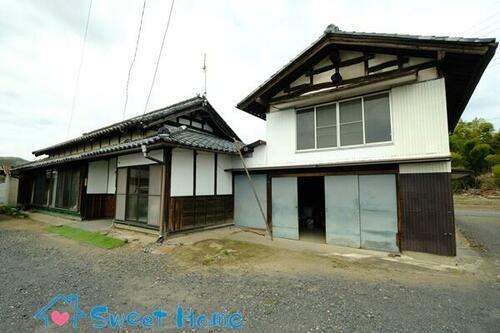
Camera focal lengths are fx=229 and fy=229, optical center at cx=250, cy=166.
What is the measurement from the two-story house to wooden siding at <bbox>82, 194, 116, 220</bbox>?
24.6ft

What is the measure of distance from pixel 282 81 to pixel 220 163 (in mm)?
3853

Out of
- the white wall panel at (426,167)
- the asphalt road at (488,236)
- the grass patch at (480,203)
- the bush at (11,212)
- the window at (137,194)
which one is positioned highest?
the white wall panel at (426,167)

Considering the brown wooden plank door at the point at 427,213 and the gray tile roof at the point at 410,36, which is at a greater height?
the gray tile roof at the point at 410,36

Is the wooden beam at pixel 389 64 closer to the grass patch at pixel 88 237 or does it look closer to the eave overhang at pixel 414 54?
the eave overhang at pixel 414 54

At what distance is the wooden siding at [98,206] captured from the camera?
34.5ft

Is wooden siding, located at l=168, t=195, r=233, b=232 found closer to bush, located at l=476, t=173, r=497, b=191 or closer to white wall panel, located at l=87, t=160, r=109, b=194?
white wall panel, located at l=87, t=160, r=109, b=194

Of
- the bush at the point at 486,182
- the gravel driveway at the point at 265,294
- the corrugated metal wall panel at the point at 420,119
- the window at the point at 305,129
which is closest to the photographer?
the gravel driveway at the point at 265,294

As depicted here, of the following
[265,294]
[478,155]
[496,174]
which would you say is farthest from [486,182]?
[265,294]

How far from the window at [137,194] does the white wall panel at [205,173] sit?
172 cm

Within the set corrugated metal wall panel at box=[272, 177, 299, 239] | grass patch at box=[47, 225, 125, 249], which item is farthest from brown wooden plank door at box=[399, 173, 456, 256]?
grass patch at box=[47, 225, 125, 249]

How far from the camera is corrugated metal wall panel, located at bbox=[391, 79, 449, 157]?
559cm

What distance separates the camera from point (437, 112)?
18.5 ft

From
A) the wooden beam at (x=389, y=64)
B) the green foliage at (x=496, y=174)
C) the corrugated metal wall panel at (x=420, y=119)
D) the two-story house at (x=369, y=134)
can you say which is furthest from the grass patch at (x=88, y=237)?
the green foliage at (x=496, y=174)

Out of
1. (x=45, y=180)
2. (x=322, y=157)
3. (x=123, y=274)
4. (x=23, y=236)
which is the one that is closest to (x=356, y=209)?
(x=322, y=157)
